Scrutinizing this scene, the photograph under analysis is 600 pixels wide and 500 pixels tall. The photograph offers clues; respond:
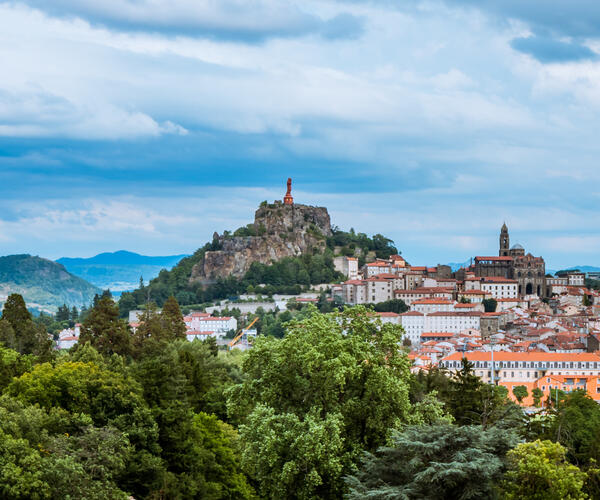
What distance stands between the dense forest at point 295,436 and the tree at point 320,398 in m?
0.04

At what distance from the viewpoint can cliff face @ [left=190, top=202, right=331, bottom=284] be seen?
15050cm

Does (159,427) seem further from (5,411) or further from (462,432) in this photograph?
(462,432)

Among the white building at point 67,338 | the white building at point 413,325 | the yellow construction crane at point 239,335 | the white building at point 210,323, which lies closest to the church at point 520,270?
the white building at point 413,325

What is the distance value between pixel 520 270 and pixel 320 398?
10938cm

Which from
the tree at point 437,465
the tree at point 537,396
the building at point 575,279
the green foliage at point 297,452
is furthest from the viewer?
the building at point 575,279

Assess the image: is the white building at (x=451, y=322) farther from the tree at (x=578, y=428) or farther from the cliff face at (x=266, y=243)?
the tree at (x=578, y=428)

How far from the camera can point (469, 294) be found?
118 m

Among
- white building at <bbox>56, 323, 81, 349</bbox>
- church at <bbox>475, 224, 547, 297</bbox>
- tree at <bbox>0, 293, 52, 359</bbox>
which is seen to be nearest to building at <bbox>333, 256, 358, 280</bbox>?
church at <bbox>475, 224, 547, 297</bbox>

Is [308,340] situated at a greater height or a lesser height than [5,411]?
greater

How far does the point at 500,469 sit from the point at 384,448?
246 centimetres

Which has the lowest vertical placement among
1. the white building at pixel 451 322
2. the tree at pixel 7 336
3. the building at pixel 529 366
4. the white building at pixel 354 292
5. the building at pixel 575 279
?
the building at pixel 529 366

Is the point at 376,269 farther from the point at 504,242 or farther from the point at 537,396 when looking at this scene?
the point at 537,396

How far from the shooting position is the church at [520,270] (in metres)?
125

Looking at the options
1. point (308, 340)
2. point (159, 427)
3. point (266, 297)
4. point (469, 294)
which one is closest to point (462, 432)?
point (308, 340)
